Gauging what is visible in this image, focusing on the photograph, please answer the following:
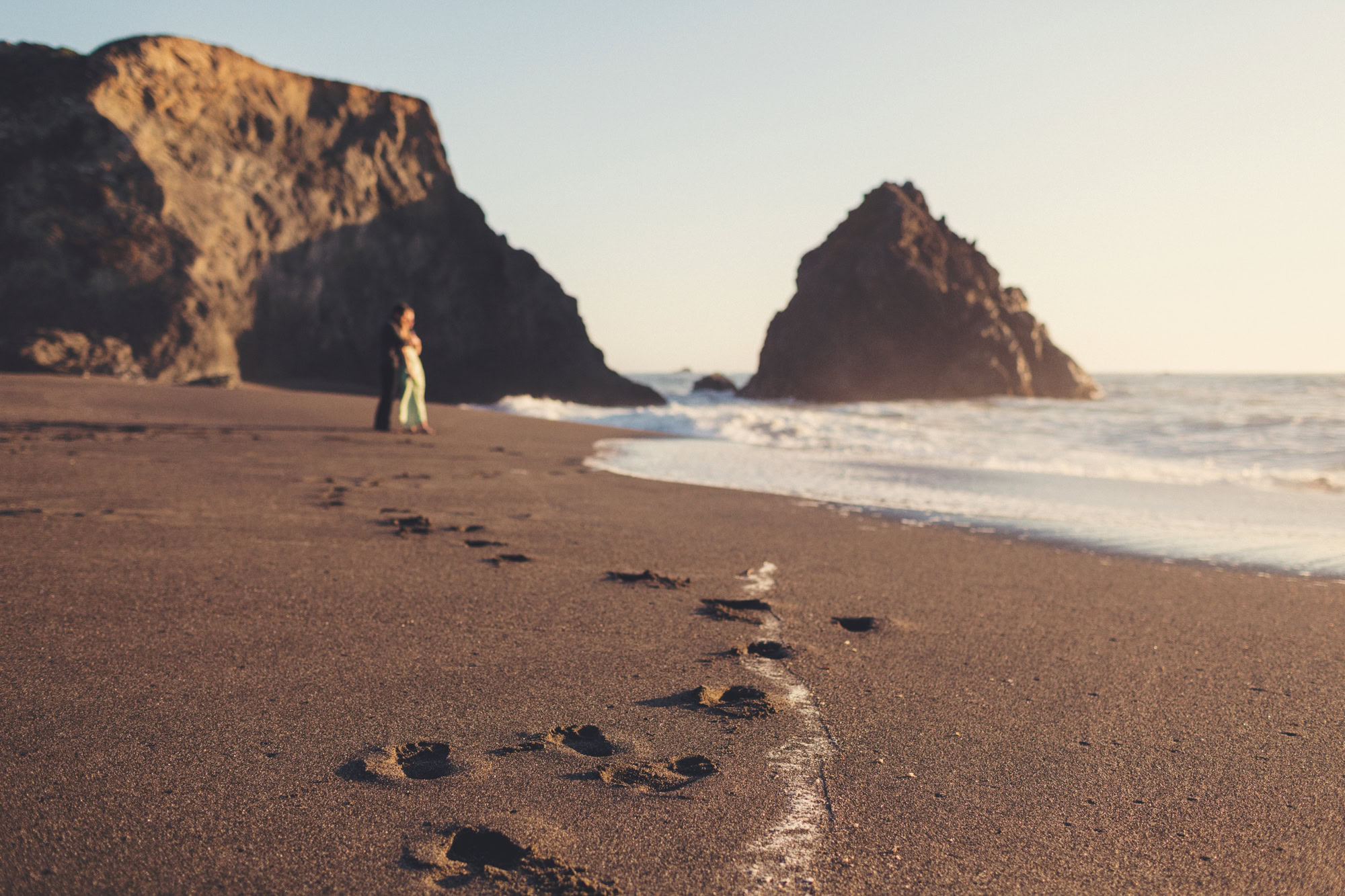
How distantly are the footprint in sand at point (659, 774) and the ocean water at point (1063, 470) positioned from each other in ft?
12.9

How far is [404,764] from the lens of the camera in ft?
6.49

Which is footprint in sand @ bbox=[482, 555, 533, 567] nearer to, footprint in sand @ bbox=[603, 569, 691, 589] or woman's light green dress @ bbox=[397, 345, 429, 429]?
footprint in sand @ bbox=[603, 569, 691, 589]

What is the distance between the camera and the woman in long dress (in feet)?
33.0

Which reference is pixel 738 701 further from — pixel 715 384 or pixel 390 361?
pixel 715 384

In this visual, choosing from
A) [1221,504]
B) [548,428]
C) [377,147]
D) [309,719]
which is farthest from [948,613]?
[377,147]

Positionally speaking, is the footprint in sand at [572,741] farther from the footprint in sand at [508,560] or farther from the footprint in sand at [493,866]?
the footprint in sand at [508,560]

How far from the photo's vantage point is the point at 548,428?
12.2 meters

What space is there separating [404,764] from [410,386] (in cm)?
871

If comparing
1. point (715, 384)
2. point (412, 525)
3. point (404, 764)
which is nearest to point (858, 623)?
point (404, 764)

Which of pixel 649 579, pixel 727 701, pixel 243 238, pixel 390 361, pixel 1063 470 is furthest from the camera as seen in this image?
pixel 243 238

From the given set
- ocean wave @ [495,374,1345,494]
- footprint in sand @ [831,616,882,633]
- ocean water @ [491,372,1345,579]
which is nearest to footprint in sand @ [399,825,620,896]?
footprint in sand @ [831,616,882,633]

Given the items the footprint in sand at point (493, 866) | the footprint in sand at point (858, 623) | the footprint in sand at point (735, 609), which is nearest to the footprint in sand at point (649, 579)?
the footprint in sand at point (735, 609)

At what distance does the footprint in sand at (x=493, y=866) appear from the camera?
1516 millimetres

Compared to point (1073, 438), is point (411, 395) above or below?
below
